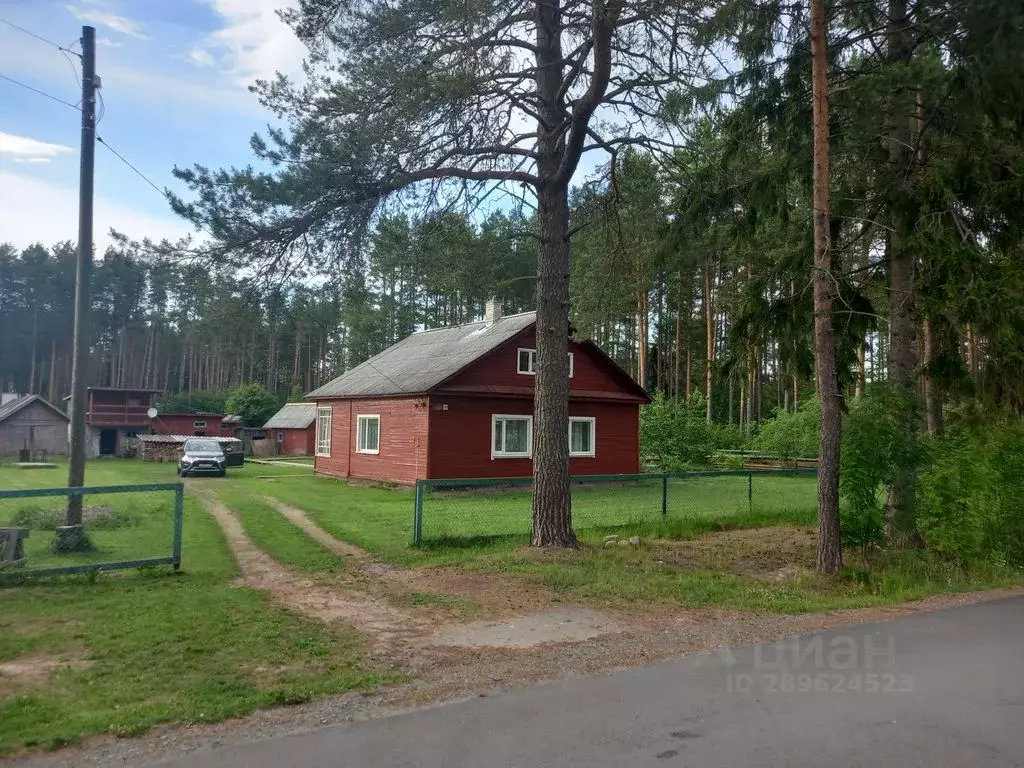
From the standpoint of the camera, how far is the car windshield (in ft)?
101

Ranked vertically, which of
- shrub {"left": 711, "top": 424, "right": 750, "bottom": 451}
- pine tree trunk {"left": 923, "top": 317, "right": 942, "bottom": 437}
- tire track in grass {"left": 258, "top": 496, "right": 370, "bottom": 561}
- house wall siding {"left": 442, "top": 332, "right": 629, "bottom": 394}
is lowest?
tire track in grass {"left": 258, "top": 496, "right": 370, "bottom": 561}

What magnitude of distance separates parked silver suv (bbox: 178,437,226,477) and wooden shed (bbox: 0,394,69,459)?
606 inches

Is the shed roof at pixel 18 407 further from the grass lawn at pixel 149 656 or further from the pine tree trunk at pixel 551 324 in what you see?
the pine tree trunk at pixel 551 324

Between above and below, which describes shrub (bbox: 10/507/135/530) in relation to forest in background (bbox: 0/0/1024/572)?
below

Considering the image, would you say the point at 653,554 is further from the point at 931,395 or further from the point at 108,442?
the point at 108,442

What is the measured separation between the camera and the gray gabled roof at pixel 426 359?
2422 centimetres

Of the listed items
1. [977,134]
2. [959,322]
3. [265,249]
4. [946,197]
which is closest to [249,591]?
[265,249]

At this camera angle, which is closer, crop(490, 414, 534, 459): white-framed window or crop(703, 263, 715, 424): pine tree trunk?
crop(490, 414, 534, 459): white-framed window

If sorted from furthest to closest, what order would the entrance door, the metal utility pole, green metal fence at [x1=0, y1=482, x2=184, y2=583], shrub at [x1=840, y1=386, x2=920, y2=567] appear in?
the entrance door, shrub at [x1=840, y1=386, x2=920, y2=567], the metal utility pole, green metal fence at [x1=0, y1=482, x2=184, y2=583]

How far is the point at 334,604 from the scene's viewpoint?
8461mm

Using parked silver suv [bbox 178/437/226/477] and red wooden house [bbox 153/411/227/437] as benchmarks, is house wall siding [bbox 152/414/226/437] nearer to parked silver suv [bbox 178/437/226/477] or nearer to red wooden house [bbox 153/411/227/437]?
red wooden house [bbox 153/411/227/437]

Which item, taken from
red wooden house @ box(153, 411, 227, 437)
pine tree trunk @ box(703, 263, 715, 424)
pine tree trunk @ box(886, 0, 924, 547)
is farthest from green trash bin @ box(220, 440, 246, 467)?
pine tree trunk @ box(886, 0, 924, 547)

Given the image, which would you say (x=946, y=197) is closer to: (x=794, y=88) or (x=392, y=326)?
(x=794, y=88)

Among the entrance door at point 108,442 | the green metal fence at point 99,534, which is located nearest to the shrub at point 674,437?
the green metal fence at point 99,534
